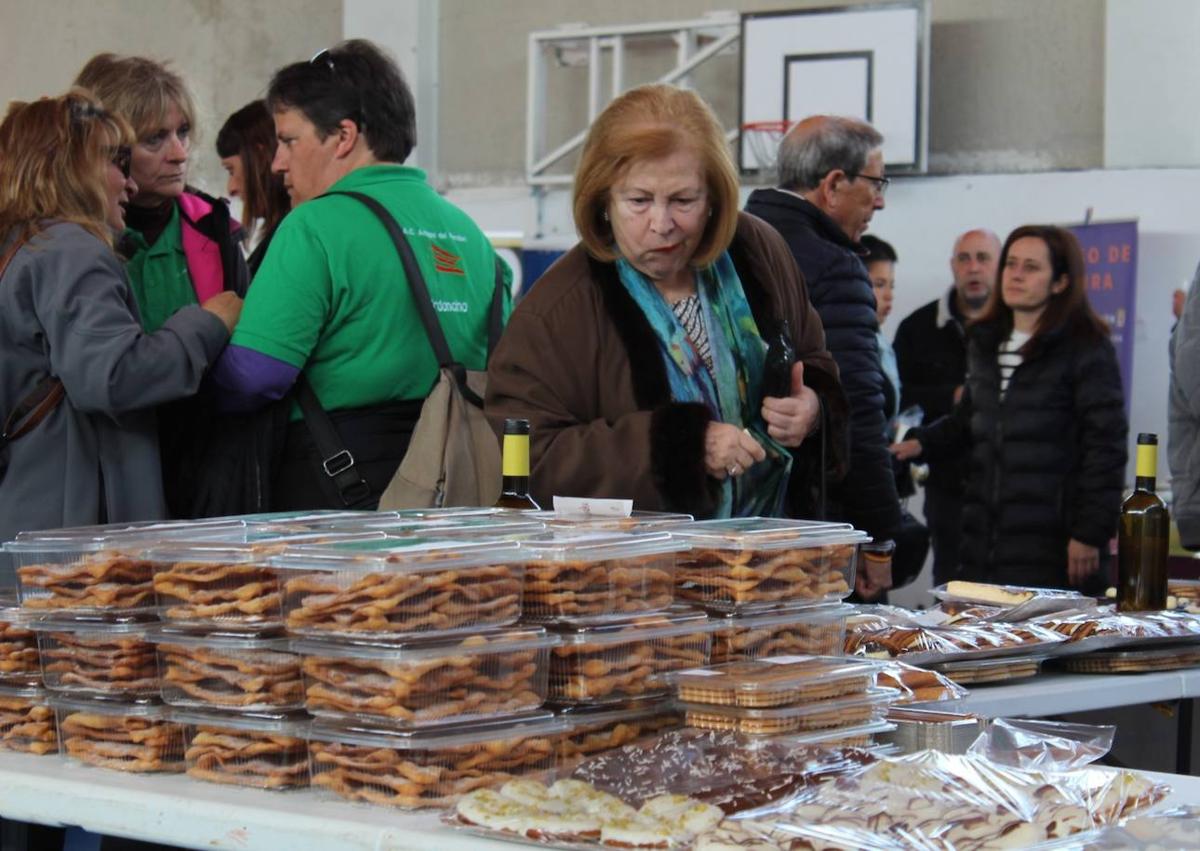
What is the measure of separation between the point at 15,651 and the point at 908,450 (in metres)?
3.43

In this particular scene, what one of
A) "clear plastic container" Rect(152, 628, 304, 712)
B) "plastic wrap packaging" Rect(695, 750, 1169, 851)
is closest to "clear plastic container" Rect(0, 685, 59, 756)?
"clear plastic container" Rect(152, 628, 304, 712)

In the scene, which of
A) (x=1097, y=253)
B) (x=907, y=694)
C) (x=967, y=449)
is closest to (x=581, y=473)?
(x=907, y=694)

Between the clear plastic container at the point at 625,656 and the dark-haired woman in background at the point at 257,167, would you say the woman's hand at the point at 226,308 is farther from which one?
the clear plastic container at the point at 625,656

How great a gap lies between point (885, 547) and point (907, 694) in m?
1.34

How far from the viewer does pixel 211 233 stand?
2.91 m

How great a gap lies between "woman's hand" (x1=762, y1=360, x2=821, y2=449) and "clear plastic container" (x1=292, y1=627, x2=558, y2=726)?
953mm

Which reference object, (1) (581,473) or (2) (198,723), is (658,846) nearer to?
(2) (198,723)

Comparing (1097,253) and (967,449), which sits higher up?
(1097,253)

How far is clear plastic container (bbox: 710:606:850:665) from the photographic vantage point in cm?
155

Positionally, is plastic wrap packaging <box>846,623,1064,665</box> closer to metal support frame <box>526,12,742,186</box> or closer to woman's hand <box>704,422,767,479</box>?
woman's hand <box>704,422,767,479</box>

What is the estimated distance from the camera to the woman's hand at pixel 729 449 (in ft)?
7.00

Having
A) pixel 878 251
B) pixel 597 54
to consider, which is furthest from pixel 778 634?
pixel 597 54

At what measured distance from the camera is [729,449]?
213 centimetres

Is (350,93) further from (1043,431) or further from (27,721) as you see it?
(1043,431)
